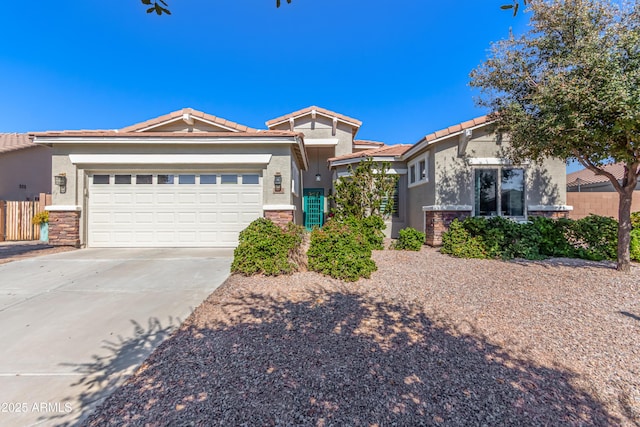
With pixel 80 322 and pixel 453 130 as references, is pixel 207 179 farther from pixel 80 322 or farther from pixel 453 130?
pixel 453 130

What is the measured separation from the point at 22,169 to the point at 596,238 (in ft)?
75.9

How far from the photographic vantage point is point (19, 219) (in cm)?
1153

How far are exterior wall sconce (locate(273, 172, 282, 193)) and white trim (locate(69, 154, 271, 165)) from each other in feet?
1.73

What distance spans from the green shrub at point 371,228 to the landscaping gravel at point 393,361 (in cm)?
404

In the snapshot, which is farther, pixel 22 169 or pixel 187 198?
pixel 22 169

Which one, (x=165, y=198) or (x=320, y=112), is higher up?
(x=320, y=112)

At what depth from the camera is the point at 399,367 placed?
2.60 metres

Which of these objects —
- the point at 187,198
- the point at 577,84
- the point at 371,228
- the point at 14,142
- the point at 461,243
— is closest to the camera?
the point at 577,84

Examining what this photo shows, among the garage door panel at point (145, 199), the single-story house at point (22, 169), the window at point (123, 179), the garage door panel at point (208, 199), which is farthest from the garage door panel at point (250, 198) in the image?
the single-story house at point (22, 169)

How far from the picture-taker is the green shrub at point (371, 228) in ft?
29.0

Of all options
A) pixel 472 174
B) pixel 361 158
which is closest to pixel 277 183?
pixel 361 158

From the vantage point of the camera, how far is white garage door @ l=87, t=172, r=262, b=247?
8906mm

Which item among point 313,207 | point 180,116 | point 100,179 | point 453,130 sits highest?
point 180,116

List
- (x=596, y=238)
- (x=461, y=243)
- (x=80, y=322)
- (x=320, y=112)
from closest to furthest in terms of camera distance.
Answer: (x=80, y=322), (x=596, y=238), (x=461, y=243), (x=320, y=112)
